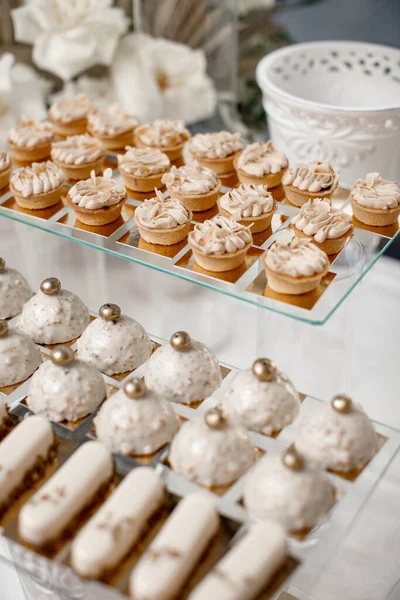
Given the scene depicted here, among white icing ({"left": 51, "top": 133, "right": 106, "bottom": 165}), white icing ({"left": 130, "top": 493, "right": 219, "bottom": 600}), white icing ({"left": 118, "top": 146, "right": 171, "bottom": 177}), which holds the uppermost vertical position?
white icing ({"left": 118, "top": 146, "right": 171, "bottom": 177})

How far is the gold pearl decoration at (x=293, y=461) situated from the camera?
1.08m

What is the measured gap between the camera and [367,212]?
1.38 meters

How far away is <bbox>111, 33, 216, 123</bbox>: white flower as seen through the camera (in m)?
2.31

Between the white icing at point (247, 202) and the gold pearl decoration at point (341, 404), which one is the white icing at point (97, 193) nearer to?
the white icing at point (247, 202)

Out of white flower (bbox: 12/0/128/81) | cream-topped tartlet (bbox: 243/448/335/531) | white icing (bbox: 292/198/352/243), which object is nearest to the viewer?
cream-topped tartlet (bbox: 243/448/335/531)

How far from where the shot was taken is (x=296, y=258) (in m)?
1.23

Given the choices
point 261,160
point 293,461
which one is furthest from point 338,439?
point 261,160

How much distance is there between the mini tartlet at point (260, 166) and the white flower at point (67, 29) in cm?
81

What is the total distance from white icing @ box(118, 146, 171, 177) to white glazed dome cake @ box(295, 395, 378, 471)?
1.94ft

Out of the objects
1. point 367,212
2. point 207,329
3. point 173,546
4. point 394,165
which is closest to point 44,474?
point 173,546

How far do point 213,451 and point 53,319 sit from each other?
1.51 ft

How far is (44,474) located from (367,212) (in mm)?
700

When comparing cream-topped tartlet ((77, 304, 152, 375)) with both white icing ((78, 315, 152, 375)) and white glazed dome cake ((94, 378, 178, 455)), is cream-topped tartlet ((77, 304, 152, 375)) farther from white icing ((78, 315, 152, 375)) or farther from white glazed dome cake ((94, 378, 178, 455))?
white glazed dome cake ((94, 378, 178, 455))

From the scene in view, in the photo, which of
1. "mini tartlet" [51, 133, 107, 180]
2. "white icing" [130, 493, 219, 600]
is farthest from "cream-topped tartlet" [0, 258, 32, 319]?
"white icing" [130, 493, 219, 600]
